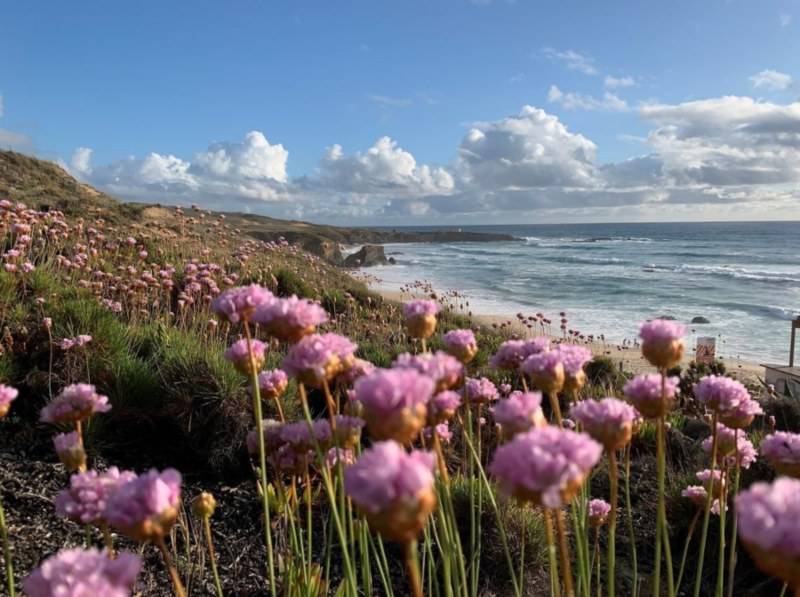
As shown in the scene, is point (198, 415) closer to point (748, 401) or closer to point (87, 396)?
point (87, 396)

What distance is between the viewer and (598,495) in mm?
3662

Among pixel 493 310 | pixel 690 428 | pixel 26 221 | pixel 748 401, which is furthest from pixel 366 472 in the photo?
pixel 493 310

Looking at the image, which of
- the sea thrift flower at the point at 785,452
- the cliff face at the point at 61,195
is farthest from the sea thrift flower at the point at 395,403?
the cliff face at the point at 61,195

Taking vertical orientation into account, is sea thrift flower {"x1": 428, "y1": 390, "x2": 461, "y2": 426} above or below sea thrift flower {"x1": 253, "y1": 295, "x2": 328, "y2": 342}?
below

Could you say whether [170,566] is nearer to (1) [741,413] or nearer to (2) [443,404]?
(2) [443,404]

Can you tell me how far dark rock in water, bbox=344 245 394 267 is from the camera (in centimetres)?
4022

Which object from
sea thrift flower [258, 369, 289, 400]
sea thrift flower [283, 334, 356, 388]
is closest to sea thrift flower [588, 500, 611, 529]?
sea thrift flower [258, 369, 289, 400]

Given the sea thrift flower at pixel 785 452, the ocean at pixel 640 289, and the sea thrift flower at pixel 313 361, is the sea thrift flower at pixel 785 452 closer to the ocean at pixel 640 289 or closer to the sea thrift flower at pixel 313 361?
the sea thrift flower at pixel 313 361

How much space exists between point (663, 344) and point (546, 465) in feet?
2.33

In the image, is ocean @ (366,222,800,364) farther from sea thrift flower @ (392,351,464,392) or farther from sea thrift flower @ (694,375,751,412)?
sea thrift flower @ (392,351,464,392)

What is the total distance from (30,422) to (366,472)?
3.44 m

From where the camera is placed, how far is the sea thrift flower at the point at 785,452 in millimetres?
1497

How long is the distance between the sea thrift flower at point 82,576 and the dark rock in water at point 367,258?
39.0 metres

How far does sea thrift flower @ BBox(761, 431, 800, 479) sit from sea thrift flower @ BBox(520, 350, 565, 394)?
0.60 metres
